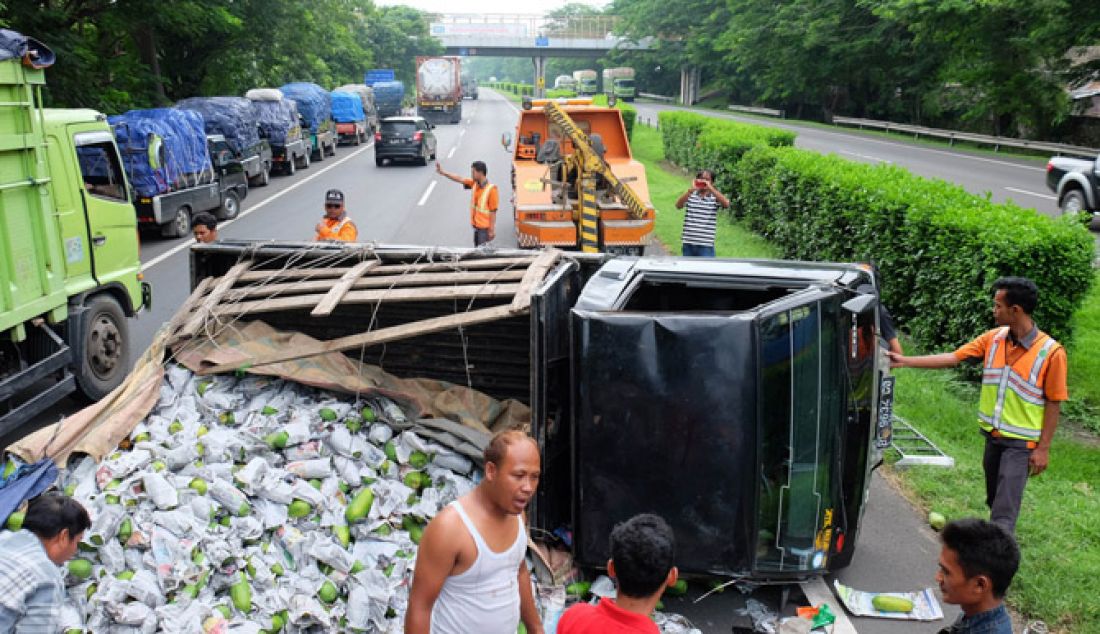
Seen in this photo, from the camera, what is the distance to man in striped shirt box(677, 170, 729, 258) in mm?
11438

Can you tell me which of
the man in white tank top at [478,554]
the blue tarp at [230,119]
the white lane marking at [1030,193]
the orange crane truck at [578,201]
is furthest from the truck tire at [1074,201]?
the blue tarp at [230,119]

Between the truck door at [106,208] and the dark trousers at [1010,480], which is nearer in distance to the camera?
the dark trousers at [1010,480]

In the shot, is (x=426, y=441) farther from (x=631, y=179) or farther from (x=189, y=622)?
(x=631, y=179)

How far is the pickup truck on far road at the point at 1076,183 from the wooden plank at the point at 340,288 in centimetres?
1602

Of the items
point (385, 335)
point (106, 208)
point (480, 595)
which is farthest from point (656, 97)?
point (480, 595)

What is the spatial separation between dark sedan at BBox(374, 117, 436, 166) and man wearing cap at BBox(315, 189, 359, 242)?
21294mm

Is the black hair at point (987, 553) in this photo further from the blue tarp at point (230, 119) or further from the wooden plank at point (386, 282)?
the blue tarp at point (230, 119)

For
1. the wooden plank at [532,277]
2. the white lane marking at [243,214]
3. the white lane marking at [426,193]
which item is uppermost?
the wooden plank at [532,277]

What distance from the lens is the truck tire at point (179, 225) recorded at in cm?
1783

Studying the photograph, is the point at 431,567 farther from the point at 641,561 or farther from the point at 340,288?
the point at 340,288

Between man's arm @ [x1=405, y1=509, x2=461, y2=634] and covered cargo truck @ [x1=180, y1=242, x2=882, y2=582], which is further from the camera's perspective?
covered cargo truck @ [x1=180, y1=242, x2=882, y2=582]

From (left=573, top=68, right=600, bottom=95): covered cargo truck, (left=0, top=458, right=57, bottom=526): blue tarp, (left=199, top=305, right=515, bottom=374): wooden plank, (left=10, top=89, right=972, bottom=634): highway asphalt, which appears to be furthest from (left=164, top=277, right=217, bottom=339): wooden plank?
(left=573, top=68, right=600, bottom=95): covered cargo truck

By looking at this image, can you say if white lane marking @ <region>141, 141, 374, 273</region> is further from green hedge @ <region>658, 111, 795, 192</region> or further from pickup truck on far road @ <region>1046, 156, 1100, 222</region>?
pickup truck on far road @ <region>1046, 156, 1100, 222</region>

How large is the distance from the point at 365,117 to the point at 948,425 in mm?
37663
